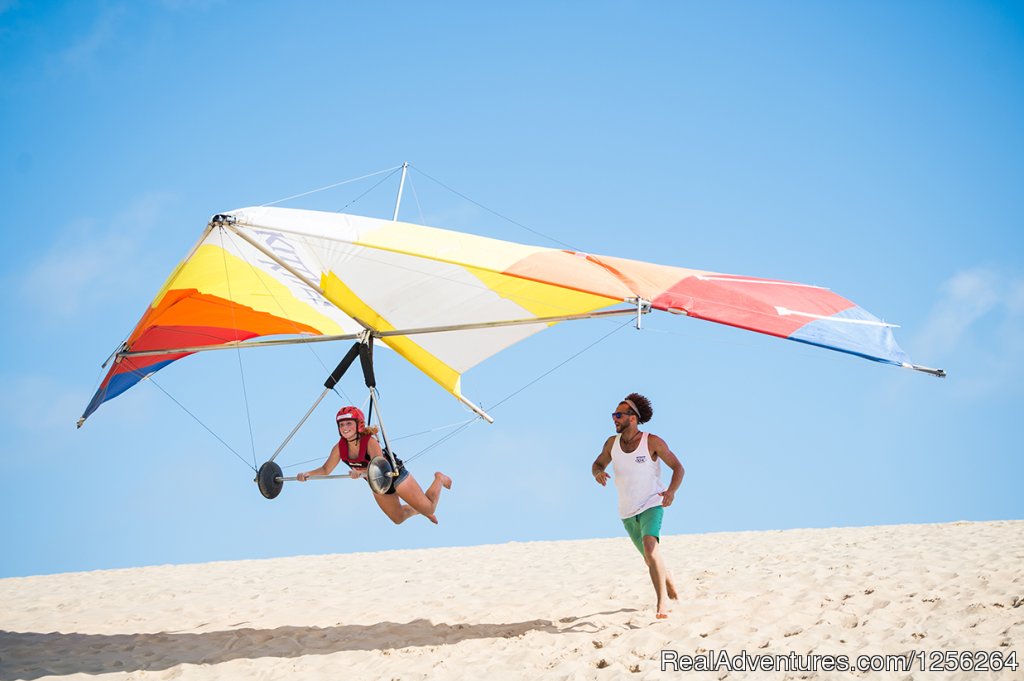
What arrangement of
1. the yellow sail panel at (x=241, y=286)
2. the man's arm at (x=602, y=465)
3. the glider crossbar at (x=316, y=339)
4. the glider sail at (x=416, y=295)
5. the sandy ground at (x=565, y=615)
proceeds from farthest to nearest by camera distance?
the yellow sail panel at (x=241, y=286) → the glider crossbar at (x=316, y=339) → the man's arm at (x=602, y=465) → the glider sail at (x=416, y=295) → the sandy ground at (x=565, y=615)

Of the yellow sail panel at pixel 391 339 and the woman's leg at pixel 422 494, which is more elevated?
the yellow sail panel at pixel 391 339

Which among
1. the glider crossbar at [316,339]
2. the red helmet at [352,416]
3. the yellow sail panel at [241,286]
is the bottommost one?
the red helmet at [352,416]

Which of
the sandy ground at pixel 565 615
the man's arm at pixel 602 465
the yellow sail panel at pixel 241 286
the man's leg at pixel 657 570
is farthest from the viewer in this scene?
the yellow sail panel at pixel 241 286

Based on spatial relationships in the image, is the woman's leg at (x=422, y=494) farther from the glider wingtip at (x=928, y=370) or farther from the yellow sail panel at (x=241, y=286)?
the glider wingtip at (x=928, y=370)

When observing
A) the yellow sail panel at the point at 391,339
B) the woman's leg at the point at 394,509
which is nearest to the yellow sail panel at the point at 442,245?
the yellow sail panel at the point at 391,339

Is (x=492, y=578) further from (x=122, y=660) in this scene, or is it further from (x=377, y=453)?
(x=122, y=660)

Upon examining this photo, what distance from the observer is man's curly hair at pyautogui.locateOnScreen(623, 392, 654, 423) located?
6.09 m

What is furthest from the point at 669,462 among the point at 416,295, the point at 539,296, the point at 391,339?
the point at 391,339

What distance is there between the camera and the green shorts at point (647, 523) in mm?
5879

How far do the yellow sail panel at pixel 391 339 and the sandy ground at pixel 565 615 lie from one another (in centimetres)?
188

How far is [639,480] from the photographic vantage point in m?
5.93

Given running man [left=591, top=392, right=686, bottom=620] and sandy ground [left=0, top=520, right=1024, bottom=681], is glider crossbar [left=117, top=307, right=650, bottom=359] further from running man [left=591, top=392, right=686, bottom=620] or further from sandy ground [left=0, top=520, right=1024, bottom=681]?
sandy ground [left=0, top=520, right=1024, bottom=681]

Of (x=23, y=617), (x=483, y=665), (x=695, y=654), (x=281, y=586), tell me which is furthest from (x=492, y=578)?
(x=23, y=617)

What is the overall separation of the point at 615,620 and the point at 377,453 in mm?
2018
